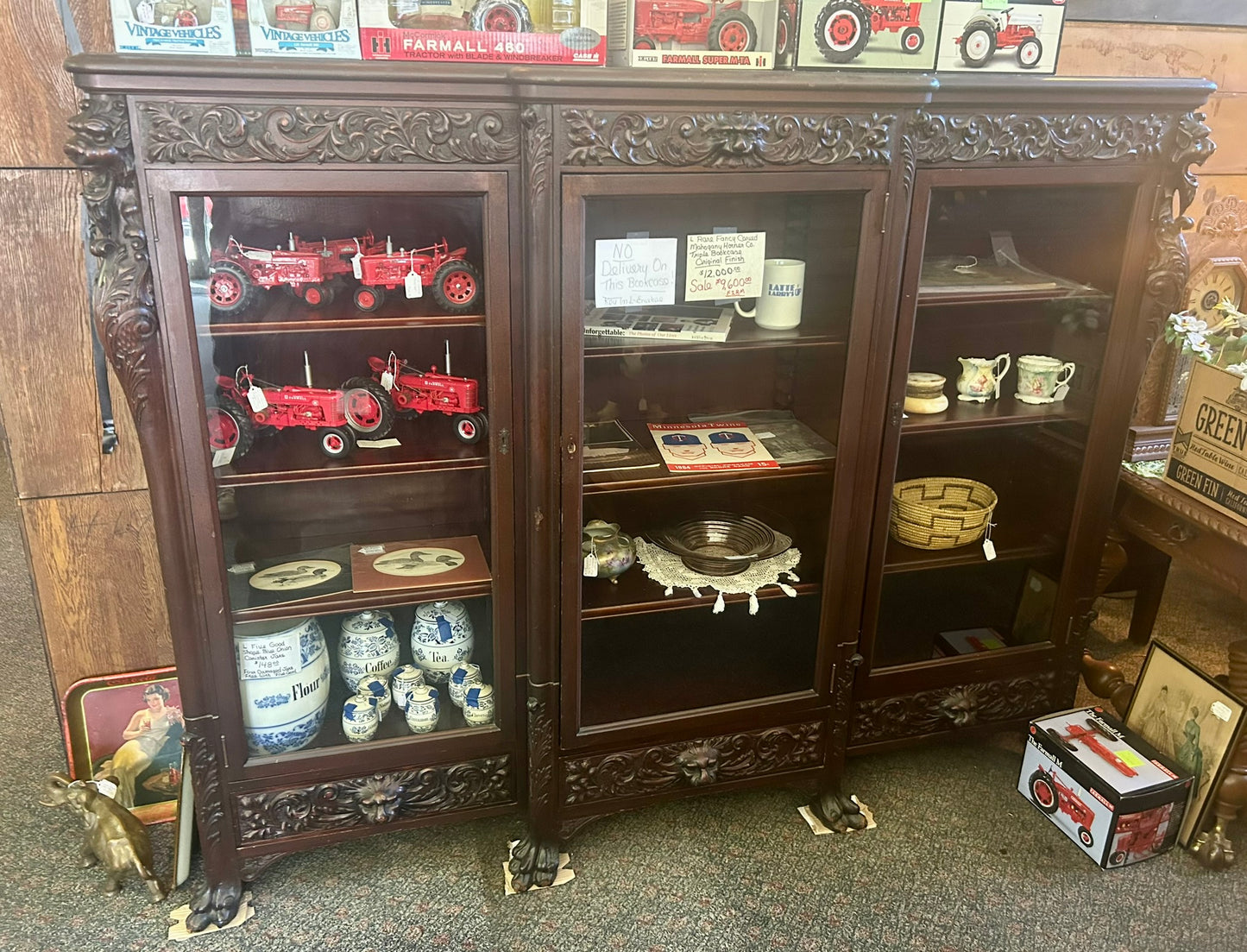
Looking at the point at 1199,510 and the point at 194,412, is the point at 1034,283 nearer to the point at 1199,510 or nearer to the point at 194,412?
the point at 1199,510

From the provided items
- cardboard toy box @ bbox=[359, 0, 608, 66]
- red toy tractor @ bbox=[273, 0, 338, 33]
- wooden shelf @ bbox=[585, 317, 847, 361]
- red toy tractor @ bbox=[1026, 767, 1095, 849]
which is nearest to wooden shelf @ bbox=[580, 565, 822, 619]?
wooden shelf @ bbox=[585, 317, 847, 361]

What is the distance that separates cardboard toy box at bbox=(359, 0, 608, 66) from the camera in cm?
150

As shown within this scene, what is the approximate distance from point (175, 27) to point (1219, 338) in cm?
204

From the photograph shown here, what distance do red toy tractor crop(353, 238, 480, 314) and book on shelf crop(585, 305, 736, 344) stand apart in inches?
8.5

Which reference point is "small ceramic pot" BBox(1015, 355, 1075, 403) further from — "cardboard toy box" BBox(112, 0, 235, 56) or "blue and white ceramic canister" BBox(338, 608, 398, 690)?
"cardboard toy box" BBox(112, 0, 235, 56)

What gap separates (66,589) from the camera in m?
2.01

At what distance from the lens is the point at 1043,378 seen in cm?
203

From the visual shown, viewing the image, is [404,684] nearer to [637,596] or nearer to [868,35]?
[637,596]

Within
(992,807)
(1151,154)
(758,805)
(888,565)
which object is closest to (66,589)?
(758,805)

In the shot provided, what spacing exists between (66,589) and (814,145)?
5.69 ft

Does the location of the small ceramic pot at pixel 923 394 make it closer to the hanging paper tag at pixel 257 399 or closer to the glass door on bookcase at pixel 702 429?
the glass door on bookcase at pixel 702 429

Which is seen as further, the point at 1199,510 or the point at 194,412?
the point at 1199,510

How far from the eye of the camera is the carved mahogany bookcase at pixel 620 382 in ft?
4.77

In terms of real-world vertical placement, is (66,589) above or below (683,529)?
below
